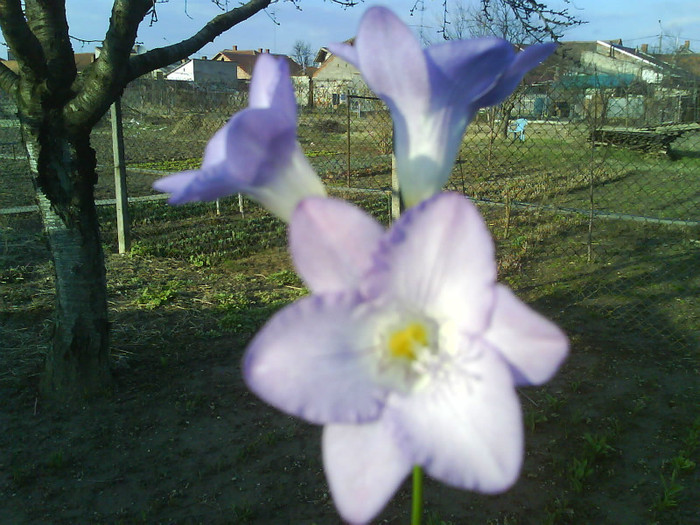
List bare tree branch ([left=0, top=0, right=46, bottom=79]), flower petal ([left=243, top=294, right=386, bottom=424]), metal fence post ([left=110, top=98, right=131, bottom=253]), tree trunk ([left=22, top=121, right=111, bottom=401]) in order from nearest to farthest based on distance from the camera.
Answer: flower petal ([left=243, top=294, right=386, bottom=424])
bare tree branch ([left=0, top=0, right=46, bottom=79])
tree trunk ([left=22, top=121, right=111, bottom=401])
metal fence post ([left=110, top=98, right=131, bottom=253])

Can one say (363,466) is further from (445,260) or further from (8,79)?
(8,79)

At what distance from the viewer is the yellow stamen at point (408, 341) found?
0.82 meters

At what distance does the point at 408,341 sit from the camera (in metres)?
0.83

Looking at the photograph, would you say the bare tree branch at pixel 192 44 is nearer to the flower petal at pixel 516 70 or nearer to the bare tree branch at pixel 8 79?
the bare tree branch at pixel 8 79

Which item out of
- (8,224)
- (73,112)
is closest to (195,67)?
(8,224)

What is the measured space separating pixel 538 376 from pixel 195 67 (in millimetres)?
50410

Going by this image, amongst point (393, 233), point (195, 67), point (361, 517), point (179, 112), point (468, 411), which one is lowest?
point (361, 517)

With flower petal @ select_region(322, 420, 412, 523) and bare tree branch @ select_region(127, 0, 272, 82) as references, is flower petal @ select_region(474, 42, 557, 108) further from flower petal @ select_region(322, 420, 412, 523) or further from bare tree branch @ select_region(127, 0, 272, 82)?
bare tree branch @ select_region(127, 0, 272, 82)

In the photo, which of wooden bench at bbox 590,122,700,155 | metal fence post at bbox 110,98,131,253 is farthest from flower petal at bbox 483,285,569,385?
wooden bench at bbox 590,122,700,155

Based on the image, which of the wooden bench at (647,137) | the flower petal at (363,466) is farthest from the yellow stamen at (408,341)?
the wooden bench at (647,137)

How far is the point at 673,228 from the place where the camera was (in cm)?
822

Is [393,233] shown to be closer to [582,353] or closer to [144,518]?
[144,518]

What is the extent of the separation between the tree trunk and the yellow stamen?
10.4 feet

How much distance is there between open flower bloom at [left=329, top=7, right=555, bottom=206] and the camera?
0.94 meters
